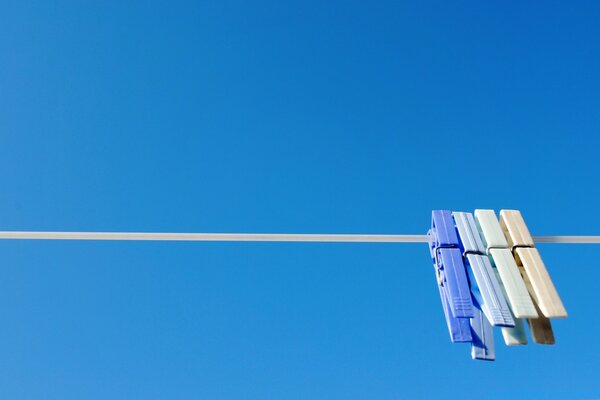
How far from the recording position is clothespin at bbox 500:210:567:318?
154 cm

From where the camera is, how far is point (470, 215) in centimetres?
201

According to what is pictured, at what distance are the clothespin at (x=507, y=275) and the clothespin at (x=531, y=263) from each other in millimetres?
42

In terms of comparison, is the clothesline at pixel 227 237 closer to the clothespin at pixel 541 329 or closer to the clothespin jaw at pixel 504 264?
the clothespin jaw at pixel 504 264

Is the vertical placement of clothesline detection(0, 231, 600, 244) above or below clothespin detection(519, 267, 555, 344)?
above

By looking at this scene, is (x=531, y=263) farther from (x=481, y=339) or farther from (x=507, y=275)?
(x=481, y=339)

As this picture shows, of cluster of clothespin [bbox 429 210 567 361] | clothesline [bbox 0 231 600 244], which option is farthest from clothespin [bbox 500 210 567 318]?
clothesline [bbox 0 231 600 244]

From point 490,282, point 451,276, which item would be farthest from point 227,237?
point 490,282

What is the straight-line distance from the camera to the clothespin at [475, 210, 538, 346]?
60.0 inches

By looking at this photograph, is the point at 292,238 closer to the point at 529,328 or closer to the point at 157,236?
the point at 157,236

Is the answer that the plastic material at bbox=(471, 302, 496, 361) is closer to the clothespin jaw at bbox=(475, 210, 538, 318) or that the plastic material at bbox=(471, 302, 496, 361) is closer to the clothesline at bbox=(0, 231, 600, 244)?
the clothespin jaw at bbox=(475, 210, 538, 318)

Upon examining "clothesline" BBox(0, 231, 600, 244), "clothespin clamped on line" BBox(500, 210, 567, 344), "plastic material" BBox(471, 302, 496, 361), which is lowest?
"plastic material" BBox(471, 302, 496, 361)

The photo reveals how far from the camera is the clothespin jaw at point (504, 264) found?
5.01ft

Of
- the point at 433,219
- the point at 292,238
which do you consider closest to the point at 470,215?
the point at 433,219

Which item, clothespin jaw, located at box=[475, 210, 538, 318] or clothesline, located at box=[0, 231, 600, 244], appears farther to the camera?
clothesline, located at box=[0, 231, 600, 244]
